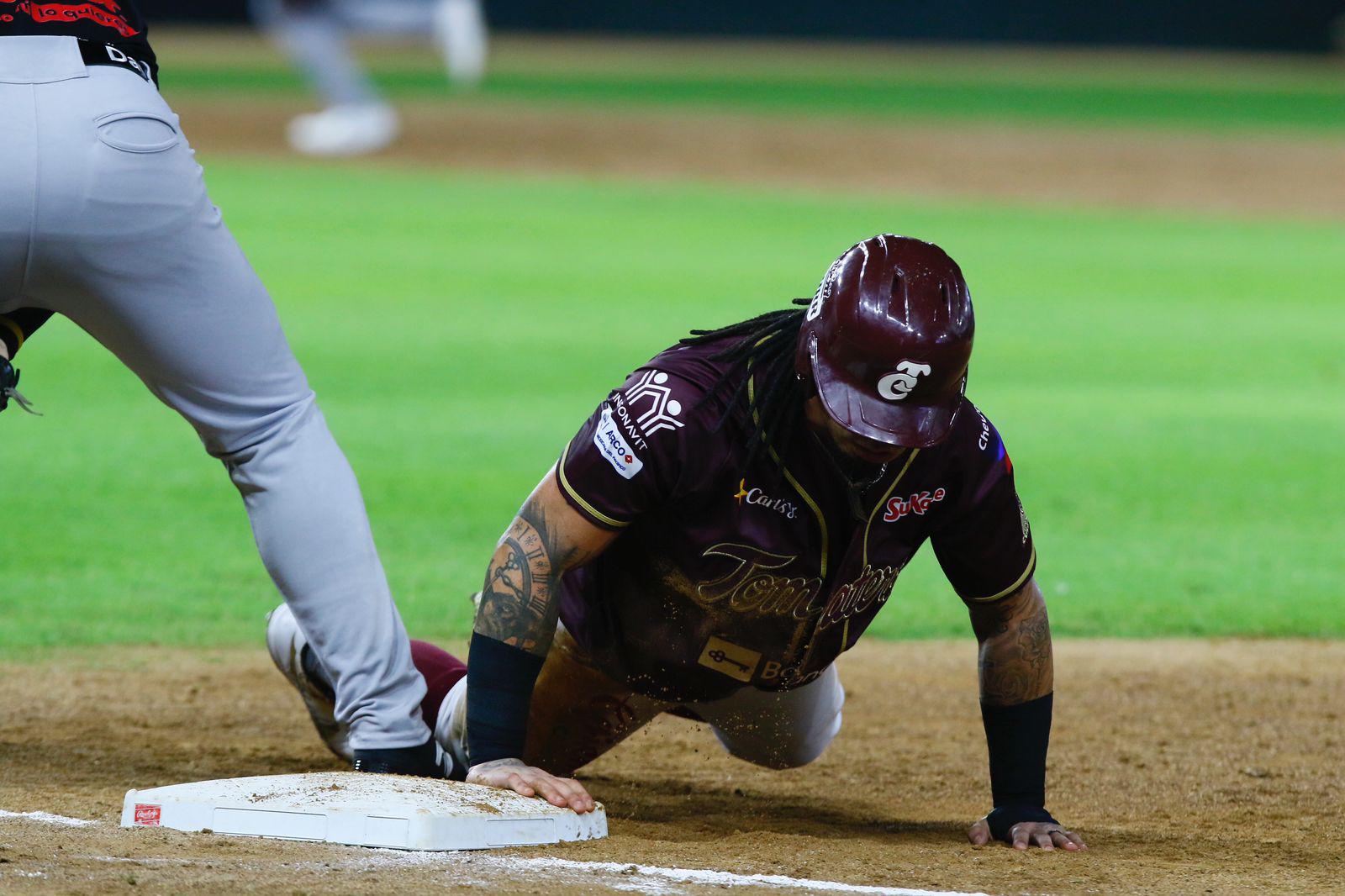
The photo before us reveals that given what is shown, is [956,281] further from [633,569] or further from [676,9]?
[676,9]

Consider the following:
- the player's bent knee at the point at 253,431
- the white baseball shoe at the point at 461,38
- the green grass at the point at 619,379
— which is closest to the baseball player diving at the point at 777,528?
the player's bent knee at the point at 253,431

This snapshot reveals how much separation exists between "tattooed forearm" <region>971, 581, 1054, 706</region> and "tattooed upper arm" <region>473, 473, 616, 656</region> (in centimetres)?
82

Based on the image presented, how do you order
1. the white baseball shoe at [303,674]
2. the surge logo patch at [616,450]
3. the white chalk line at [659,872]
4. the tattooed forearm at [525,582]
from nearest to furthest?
the white chalk line at [659,872], the surge logo patch at [616,450], the tattooed forearm at [525,582], the white baseball shoe at [303,674]

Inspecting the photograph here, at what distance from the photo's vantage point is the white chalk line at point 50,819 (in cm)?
324

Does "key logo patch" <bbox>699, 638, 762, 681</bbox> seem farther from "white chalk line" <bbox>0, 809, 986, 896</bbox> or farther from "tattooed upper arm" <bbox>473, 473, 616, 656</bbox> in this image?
"white chalk line" <bbox>0, 809, 986, 896</bbox>

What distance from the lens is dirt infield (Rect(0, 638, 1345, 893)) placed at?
305 cm

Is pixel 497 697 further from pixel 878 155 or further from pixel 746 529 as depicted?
pixel 878 155

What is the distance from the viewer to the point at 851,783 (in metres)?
4.38

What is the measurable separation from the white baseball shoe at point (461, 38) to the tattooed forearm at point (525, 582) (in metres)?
27.6

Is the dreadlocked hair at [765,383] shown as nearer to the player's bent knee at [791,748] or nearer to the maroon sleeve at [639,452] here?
the maroon sleeve at [639,452]

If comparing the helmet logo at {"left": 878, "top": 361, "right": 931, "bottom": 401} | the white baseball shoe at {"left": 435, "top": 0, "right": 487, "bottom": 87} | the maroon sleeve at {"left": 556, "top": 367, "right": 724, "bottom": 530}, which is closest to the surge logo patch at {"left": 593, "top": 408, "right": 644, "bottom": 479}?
the maroon sleeve at {"left": 556, "top": 367, "right": 724, "bottom": 530}

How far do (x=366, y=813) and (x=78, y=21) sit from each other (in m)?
1.52

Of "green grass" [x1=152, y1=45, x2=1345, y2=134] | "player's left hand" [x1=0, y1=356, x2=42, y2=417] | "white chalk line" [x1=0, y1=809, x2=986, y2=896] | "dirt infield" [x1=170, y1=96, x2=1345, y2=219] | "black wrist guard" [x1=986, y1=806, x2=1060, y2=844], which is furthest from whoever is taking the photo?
"green grass" [x1=152, y1=45, x2=1345, y2=134]

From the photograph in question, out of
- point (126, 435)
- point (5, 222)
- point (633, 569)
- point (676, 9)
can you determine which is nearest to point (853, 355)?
point (633, 569)
